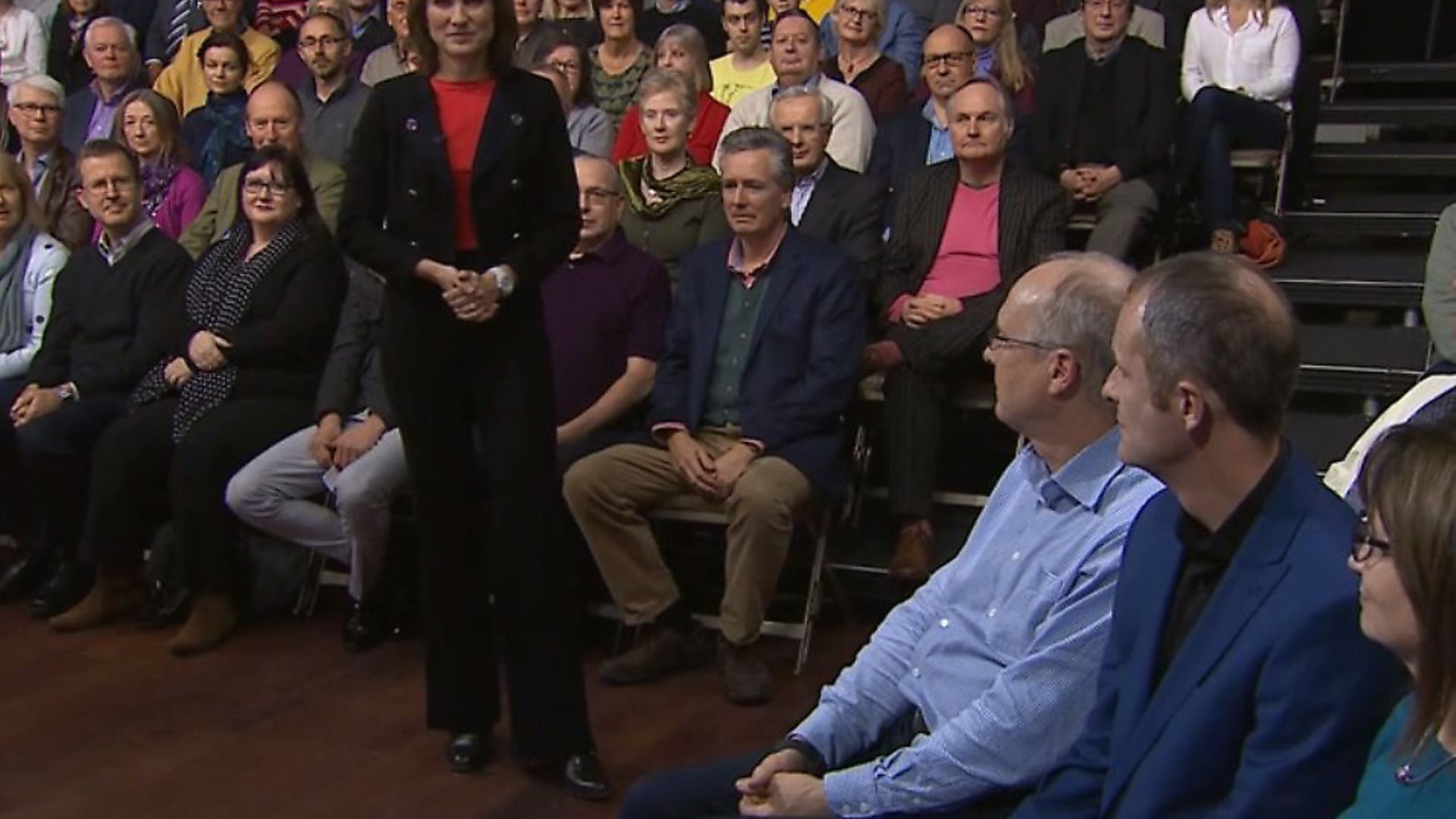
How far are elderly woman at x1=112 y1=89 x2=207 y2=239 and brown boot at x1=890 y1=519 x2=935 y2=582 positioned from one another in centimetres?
258

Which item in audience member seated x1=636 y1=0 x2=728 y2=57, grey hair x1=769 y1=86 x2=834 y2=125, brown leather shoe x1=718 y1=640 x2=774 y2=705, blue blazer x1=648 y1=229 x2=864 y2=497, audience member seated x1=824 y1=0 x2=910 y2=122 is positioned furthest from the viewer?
audience member seated x1=636 y1=0 x2=728 y2=57

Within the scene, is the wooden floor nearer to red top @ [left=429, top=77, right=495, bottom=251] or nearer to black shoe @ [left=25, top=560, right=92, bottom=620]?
black shoe @ [left=25, top=560, right=92, bottom=620]

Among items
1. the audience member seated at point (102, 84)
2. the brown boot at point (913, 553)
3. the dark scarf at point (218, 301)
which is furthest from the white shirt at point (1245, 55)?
the audience member seated at point (102, 84)

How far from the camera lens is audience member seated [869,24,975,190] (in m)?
4.78

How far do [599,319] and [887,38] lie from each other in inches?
91.4

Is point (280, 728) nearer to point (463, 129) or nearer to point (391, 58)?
point (463, 129)

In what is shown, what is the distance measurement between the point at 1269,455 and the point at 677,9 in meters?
5.00

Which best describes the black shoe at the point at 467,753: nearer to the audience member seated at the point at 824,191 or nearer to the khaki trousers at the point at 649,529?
the khaki trousers at the point at 649,529

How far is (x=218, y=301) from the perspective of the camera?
4.18 meters

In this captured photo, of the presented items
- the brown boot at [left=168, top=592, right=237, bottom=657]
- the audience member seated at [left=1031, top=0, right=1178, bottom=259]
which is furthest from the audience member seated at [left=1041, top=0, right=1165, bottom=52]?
the brown boot at [left=168, top=592, right=237, bottom=657]

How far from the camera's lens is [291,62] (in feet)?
→ 20.3

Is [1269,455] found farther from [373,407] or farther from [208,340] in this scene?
[208,340]

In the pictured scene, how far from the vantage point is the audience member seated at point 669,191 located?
4293mm

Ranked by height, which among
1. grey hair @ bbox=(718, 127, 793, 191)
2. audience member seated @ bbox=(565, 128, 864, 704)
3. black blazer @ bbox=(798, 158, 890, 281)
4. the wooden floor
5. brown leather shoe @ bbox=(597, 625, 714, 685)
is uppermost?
grey hair @ bbox=(718, 127, 793, 191)
